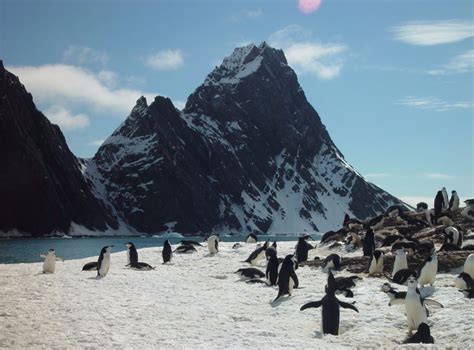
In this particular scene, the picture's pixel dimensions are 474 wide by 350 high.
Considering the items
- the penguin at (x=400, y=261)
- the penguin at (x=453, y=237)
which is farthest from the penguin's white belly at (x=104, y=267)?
the penguin at (x=453, y=237)

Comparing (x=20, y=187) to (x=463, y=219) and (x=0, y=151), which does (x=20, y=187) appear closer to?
(x=0, y=151)

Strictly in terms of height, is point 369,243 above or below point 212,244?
above

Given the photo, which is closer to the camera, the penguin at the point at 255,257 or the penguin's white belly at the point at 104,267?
the penguin's white belly at the point at 104,267

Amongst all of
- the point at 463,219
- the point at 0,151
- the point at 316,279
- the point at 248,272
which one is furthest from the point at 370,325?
the point at 0,151

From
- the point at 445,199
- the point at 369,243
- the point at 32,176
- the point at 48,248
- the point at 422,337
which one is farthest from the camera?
the point at 32,176

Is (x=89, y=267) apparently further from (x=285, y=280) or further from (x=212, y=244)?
(x=285, y=280)

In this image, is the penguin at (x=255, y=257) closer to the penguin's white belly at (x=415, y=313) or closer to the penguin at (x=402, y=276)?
the penguin at (x=402, y=276)

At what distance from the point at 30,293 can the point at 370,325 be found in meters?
10.1

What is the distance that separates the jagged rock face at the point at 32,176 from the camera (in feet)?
495

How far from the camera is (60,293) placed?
16.5m

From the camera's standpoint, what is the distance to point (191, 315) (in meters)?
14.0

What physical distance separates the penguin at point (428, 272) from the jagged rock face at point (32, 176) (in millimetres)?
146773

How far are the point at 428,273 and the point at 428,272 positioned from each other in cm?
4

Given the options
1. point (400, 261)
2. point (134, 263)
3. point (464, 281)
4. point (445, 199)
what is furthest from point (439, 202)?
point (134, 263)
